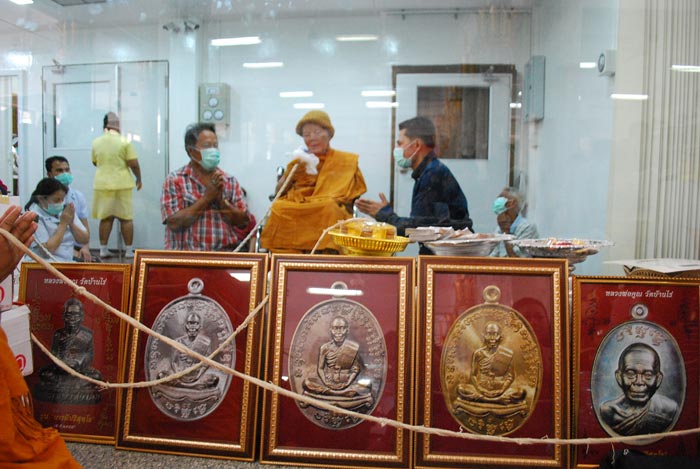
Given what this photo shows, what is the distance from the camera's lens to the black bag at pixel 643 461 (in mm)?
1087

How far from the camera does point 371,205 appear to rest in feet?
7.10

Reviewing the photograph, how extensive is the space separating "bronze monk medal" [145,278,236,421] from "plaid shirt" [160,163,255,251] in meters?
0.89

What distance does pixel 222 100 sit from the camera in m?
2.41

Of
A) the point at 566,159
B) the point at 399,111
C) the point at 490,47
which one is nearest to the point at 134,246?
the point at 399,111

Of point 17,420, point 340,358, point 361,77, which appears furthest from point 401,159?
point 17,420

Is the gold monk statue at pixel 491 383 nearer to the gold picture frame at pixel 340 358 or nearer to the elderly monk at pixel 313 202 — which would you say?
the gold picture frame at pixel 340 358

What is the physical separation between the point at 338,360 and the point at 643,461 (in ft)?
2.37

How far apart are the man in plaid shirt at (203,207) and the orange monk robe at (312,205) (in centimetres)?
20

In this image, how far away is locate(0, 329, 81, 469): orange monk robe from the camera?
97 cm

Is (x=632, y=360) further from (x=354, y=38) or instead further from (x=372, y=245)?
(x=354, y=38)

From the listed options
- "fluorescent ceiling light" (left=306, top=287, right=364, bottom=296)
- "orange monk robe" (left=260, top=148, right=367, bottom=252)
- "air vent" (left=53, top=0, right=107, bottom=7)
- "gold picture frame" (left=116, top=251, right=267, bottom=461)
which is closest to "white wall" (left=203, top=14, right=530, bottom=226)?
"orange monk robe" (left=260, top=148, right=367, bottom=252)

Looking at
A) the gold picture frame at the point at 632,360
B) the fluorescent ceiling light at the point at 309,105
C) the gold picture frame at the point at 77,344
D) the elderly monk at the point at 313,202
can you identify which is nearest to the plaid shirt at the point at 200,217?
the elderly monk at the point at 313,202

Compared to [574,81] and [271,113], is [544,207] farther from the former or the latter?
[271,113]

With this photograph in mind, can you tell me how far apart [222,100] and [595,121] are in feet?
5.73
